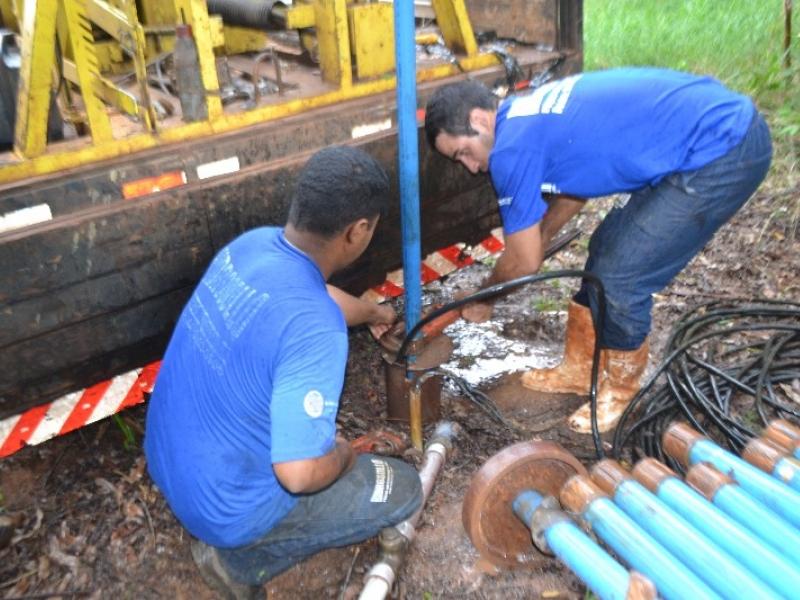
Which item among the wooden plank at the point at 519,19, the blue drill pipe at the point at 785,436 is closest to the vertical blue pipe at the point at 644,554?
the blue drill pipe at the point at 785,436

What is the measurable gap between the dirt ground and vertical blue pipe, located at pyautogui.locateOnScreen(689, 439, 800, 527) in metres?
0.73

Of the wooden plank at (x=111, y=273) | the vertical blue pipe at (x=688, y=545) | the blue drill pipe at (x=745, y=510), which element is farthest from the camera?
the wooden plank at (x=111, y=273)

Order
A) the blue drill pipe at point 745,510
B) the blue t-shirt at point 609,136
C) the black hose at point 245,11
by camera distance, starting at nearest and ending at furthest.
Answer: the blue drill pipe at point 745,510 → the blue t-shirt at point 609,136 → the black hose at point 245,11

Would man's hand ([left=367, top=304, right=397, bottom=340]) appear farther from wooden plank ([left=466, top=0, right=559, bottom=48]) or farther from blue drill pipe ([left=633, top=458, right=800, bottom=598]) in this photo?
wooden plank ([left=466, top=0, right=559, bottom=48])

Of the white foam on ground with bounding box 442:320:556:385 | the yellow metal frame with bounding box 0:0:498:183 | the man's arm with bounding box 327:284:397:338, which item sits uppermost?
the yellow metal frame with bounding box 0:0:498:183

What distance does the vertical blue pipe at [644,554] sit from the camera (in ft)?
5.25

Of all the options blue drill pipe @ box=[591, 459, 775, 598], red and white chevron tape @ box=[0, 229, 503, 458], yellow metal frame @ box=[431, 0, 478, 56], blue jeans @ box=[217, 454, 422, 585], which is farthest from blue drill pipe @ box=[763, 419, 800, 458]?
red and white chevron tape @ box=[0, 229, 503, 458]

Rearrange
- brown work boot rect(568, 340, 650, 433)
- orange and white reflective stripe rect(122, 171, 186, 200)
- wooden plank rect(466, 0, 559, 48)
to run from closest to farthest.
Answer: orange and white reflective stripe rect(122, 171, 186, 200)
brown work boot rect(568, 340, 650, 433)
wooden plank rect(466, 0, 559, 48)

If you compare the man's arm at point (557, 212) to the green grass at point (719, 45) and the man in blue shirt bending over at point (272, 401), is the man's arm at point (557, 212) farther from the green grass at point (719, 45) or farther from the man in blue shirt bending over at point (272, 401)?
the green grass at point (719, 45)

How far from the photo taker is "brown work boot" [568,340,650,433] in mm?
3145

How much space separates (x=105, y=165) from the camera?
96.9 inches

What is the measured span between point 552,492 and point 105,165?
1.93 m

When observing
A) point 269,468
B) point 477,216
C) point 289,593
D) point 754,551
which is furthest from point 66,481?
point 754,551

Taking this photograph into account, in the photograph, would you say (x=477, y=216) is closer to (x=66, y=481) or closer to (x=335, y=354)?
(x=335, y=354)
